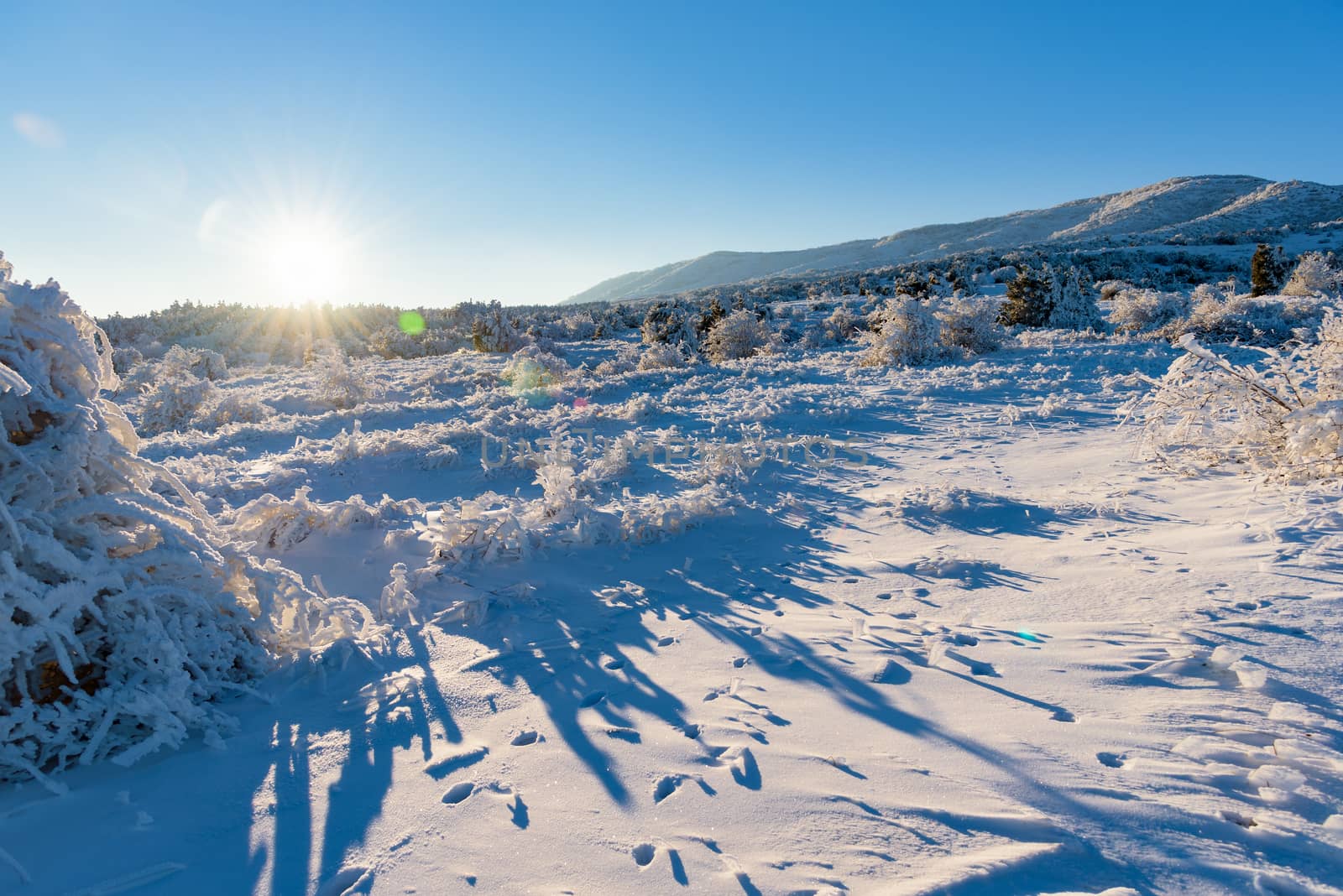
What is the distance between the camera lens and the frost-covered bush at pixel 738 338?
45.6 feet

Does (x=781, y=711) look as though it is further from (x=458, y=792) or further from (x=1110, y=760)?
(x=458, y=792)

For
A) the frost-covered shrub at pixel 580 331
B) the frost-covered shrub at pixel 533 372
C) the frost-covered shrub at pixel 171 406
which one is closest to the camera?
the frost-covered shrub at pixel 171 406

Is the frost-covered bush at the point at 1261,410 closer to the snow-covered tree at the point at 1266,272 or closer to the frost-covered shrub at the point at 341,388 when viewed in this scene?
the frost-covered shrub at the point at 341,388

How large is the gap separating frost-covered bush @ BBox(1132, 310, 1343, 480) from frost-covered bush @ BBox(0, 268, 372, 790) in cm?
469

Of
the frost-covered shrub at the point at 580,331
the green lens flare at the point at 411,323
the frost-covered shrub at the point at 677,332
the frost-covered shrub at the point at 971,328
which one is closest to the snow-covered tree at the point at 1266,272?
the frost-covered shrub at the point at 971,328

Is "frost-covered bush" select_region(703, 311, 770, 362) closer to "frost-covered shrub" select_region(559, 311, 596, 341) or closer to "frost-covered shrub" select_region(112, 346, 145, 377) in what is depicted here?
"frost-covered shrub" select_region(559, 311, 596, 341)

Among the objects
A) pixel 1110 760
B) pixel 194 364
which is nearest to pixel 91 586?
pixel 1110 760

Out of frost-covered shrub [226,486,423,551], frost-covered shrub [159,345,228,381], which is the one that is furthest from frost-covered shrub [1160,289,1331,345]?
frost-covered shrub [159,345,228,381]

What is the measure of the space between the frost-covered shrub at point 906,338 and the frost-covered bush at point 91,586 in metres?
9.69

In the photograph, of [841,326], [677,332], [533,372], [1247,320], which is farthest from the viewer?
[841,326]

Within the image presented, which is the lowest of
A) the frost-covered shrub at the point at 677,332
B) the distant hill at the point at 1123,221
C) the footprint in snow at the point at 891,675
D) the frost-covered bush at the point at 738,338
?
the footprint in snow at the point at 891,675

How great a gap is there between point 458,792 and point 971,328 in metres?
11.3

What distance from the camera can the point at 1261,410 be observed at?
3.76 m

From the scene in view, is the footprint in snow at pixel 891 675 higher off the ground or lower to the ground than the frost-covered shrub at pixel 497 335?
lower
